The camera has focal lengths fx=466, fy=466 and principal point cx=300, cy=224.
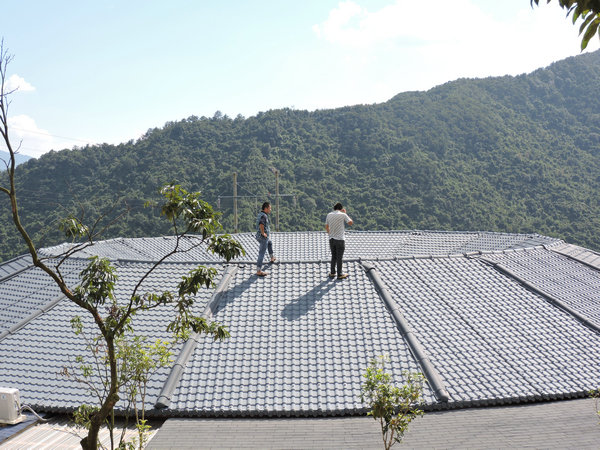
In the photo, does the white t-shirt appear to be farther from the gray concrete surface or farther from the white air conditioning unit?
the white air conditioning unit

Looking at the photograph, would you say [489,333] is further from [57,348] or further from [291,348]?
[57,348]

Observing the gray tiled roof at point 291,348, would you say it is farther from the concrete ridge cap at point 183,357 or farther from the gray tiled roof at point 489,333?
the gray tiled roof at point 489,333

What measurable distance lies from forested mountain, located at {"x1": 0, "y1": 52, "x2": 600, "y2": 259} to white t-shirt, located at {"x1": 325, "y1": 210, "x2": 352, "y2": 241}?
19.3 m

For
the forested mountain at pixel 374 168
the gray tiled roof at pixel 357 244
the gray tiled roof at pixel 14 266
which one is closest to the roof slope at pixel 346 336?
the gray tiled roof at pixel 14 266

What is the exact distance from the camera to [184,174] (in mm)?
37812

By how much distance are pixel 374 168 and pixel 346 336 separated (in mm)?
33930

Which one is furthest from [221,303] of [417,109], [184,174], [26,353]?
[417,109]

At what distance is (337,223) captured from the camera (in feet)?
30.8

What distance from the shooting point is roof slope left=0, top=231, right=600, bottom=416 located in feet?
23.3

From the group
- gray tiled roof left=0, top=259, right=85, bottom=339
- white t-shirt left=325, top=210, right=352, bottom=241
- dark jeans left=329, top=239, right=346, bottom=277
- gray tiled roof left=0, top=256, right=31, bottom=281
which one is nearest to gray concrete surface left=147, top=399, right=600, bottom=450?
dark jeans left=329, top=239, right=346, bottom=277

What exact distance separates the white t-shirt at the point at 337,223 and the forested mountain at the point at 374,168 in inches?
758

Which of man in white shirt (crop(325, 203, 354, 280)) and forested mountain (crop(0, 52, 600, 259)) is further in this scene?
forested mountain (crop(0, 52, 600, 259))

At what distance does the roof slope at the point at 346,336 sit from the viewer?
7.09 metres

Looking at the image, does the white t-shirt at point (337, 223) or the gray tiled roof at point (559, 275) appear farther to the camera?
the gray tiled roof at point (559, 275)
